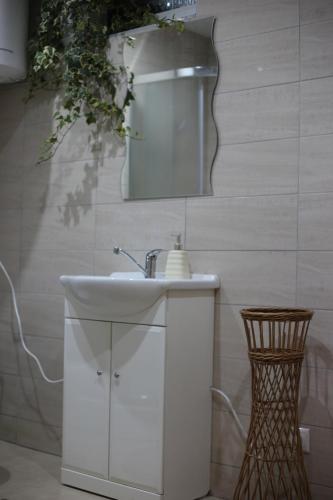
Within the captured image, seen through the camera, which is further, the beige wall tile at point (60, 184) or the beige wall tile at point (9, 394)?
the beige wall tile at point (9, 394)

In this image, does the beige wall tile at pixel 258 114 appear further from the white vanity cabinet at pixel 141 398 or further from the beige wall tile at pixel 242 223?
the white vanity cabinet at pixel 141 398

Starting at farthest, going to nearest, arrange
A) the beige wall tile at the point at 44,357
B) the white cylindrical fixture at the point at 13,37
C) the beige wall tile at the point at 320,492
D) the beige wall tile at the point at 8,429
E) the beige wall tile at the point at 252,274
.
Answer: the beige wall tile at the point at 8,429 < the beige wall tile at the point at 44,357 < the white cylindrical fixture at the point at 13,37 < the beige wall tile at the point at 252,274 < the beige wall tile at the point at 320,492

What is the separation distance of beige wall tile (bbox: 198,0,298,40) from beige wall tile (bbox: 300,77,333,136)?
0.26 m

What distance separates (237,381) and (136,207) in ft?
2.89

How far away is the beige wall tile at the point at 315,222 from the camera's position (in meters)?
2.29

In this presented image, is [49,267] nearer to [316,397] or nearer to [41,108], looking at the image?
[41,108]

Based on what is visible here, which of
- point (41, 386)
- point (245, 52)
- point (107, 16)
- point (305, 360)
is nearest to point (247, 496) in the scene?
point (305, 360)

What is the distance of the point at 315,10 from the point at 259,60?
10.7 inches

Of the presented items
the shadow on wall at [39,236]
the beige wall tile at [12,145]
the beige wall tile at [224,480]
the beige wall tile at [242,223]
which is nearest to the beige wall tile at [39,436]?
the shadow on wall at [39,236]

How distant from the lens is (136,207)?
9.27 ft

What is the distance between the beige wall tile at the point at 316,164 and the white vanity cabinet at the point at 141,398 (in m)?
0.58

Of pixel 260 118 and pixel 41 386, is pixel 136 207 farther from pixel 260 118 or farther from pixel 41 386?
pixel 41 386

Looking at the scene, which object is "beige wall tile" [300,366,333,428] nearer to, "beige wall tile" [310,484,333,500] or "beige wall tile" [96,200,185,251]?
"beige wall tile" [310,484,333,500]

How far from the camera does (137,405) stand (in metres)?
2.38
